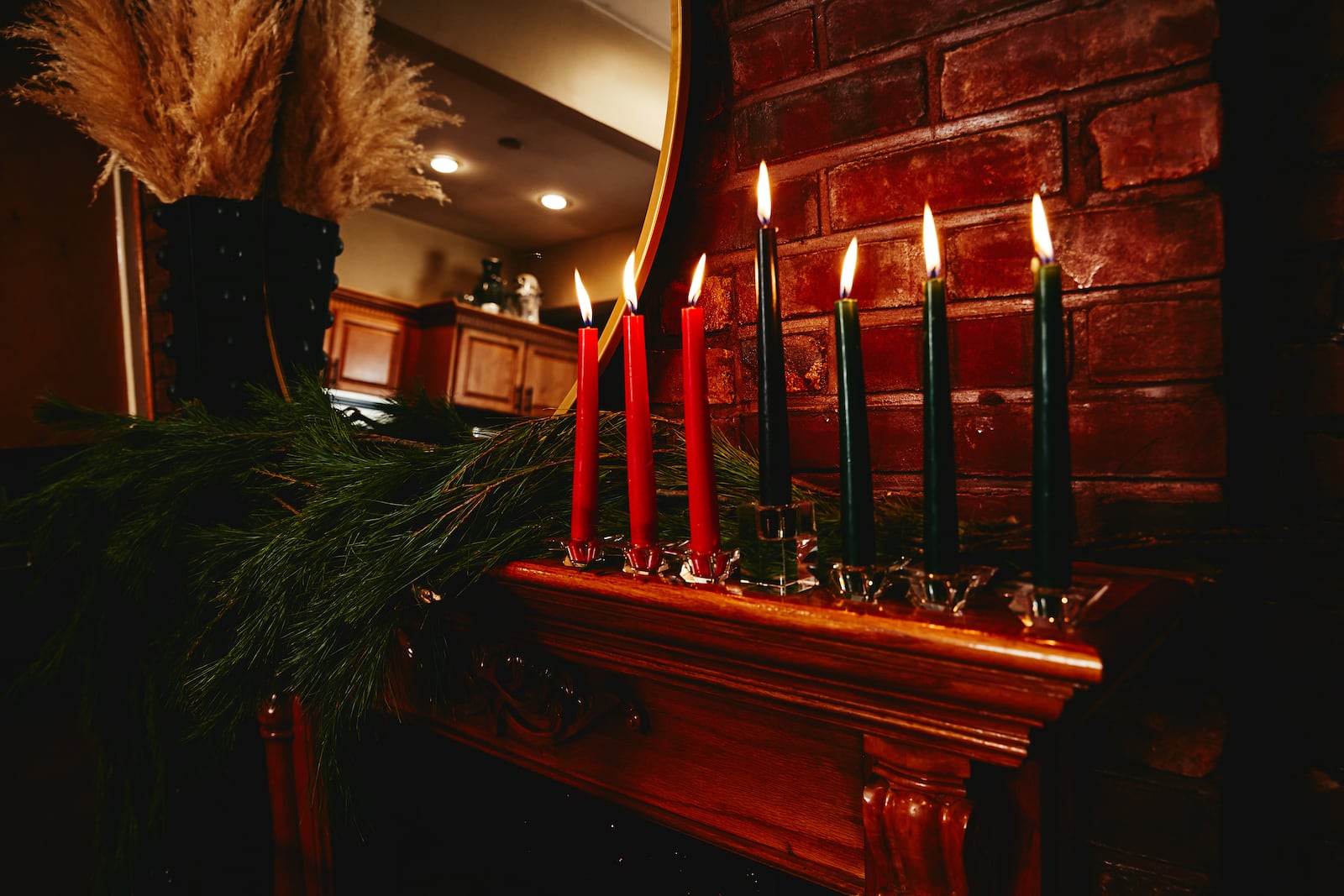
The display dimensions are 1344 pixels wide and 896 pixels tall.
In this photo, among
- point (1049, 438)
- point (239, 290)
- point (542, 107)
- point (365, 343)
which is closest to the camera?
point (1049, 438)

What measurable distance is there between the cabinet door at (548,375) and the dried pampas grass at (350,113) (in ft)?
1.16

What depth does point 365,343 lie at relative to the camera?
55.7 inches

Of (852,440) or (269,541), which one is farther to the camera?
(269,541)

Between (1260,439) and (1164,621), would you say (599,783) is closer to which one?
(1164,621)

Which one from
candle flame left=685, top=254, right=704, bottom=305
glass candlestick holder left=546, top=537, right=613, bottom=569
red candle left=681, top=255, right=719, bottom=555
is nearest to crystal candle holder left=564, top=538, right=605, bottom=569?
glass candlestick holder left=546, top=537, right=613, bottom=569

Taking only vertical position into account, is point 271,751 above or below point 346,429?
below

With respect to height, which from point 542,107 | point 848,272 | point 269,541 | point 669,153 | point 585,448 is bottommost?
point 269,541

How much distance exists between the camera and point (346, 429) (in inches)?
33.7

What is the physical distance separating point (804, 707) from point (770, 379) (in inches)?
8.7

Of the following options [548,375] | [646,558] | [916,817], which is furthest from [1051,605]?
[548,375]

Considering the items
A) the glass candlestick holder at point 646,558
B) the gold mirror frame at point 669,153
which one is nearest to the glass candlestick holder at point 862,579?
the glass candlestick holder at point 646,558

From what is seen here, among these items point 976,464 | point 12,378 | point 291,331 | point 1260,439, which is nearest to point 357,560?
point 976,464

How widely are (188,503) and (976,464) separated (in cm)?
94

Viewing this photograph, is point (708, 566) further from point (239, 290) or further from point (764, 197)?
point (239, 290)
